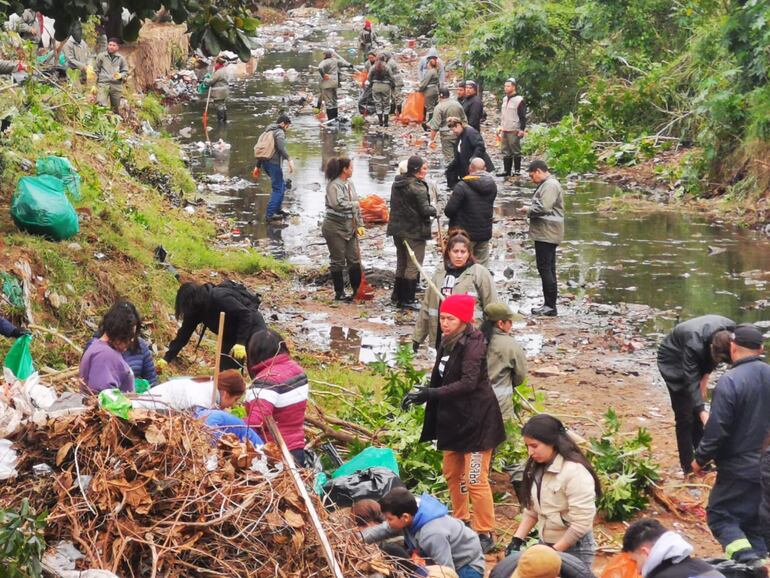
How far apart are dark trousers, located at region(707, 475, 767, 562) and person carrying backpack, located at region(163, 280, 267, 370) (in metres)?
3.42

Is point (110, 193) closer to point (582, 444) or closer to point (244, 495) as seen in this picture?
point (582, 444)

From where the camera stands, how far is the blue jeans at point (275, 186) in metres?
15.5

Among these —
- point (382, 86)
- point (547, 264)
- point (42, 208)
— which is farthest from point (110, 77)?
point (547, 264)

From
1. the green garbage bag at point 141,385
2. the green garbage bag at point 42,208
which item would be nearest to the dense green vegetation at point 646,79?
the green garbage bag at point 42,208

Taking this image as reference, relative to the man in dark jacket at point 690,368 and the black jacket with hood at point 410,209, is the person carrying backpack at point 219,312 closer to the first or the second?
the man in dark jacket at point 690,368

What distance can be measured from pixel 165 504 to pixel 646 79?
15639 millimetres

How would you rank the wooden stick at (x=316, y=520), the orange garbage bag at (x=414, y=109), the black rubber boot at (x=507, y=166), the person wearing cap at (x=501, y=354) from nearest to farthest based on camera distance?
1. the wooden stick at (x=316, y=520)
2. the person wearing cap at (x=501, y=354)
3. the black rubber boot at (x=507, y=166)
4. the orange garbage bag at (x=414, y=109)

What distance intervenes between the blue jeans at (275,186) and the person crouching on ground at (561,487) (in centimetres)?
1029

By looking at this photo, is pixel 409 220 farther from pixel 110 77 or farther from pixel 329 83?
pixel 329 83

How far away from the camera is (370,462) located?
6.71 m

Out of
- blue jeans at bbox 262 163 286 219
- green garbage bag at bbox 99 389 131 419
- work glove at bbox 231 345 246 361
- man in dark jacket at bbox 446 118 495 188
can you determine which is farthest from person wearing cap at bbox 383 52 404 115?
green garbage bag at bbox 99 389 131 419

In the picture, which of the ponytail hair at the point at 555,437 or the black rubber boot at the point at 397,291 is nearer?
the ponytail hair at the point at 555,437

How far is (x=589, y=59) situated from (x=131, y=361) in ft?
52.8

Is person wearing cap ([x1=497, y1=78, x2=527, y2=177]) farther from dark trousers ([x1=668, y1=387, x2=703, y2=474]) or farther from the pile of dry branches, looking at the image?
the pile of dry branches
